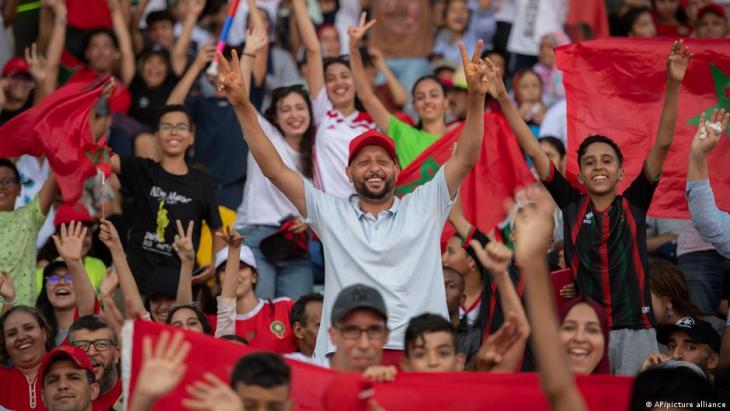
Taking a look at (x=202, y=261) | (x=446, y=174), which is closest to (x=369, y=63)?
(x=202, y=261)

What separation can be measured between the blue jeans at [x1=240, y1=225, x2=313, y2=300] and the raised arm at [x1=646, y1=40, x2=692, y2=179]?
314 cm

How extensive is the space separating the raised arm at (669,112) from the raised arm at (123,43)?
6005 mm

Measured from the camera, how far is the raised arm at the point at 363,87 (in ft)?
34.5

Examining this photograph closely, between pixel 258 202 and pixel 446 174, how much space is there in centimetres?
327

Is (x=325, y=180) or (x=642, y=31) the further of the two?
(x=642, y=31)

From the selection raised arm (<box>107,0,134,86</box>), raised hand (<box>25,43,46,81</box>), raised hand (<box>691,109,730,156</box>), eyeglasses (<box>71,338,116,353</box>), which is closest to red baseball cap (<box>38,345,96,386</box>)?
eyeglasses (<box>71,338,116,353</box>)

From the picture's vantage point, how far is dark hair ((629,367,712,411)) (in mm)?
5672

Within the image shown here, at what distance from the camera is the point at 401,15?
14.1m

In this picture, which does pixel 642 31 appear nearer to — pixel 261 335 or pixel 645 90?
pixel 645 90

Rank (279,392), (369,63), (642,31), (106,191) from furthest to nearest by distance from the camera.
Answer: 1. (642,31)
2. (369,63)
3. (106,191)
4. (279,392)

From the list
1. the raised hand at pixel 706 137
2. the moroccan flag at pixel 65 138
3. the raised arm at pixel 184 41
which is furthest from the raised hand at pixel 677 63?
the raised arm at pixel 184 41

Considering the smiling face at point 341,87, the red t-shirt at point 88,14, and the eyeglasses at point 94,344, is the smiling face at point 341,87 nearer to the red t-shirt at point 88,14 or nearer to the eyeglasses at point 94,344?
the eyeglasses at point 94,344

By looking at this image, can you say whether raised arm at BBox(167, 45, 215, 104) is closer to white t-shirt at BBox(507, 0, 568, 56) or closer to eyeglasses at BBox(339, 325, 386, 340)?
white t-shirt at BBox(507, 0, 568, 56)

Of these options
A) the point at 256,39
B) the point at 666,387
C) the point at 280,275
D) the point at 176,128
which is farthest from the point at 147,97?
the point at 666,387
